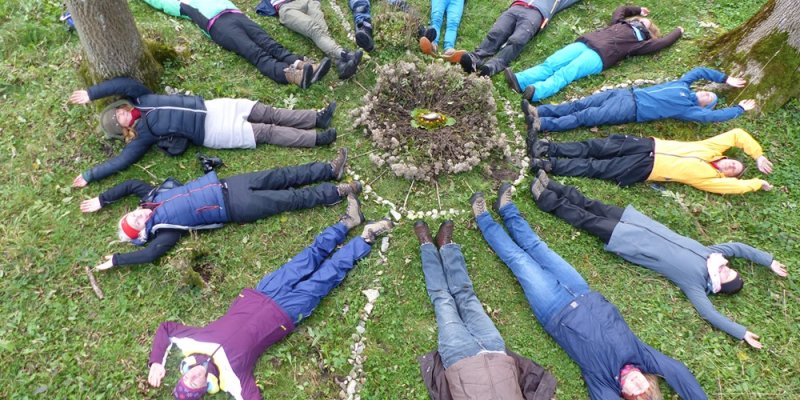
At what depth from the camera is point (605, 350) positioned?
5.94 metres

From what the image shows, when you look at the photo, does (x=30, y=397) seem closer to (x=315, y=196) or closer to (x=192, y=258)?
(x=192, y=258)

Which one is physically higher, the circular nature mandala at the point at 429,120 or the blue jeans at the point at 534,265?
the circular nature mandala at the point at 429,120

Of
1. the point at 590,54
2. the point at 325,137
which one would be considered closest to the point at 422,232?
the point at 325,137

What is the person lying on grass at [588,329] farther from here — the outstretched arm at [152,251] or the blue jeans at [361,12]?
the blue jeans at [361,12]

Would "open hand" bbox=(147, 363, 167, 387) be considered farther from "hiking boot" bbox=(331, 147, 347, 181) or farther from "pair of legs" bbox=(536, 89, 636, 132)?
"pair of legs" bbox=(536, 89, 636, 132)

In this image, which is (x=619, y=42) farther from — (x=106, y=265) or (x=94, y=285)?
(x=94, y=285)

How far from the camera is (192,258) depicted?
655cm

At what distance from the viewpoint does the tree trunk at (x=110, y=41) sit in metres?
6.70

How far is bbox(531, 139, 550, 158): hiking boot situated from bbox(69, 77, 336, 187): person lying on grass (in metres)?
3.38

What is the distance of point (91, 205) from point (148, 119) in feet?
4.95

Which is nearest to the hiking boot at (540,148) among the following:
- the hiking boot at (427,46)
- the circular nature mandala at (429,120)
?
the circular nature mandala at (429,120)

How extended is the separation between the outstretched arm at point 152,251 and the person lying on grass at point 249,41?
3352 mm

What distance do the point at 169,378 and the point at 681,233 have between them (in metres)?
7.68

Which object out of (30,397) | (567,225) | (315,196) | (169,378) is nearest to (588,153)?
(567,225)
